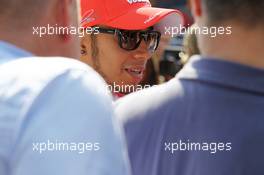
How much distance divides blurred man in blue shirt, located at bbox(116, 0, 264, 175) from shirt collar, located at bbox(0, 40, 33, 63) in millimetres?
302

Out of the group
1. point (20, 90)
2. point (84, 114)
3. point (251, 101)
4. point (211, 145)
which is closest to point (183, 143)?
point (211, 145)

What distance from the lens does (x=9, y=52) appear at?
1281 mm

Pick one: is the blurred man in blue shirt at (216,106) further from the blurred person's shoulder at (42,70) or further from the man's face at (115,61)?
the man's face at (115,61)

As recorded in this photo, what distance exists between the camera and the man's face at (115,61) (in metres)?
2.61

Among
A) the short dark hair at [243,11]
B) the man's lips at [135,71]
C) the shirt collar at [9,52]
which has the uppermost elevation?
the short dark hair at [243,11]

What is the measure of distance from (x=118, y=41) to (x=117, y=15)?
0.40 ft

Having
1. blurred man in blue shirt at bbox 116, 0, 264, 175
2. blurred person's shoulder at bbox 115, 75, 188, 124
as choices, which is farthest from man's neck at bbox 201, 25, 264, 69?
blurred person's shoulder at bbox 115, 75, 188, 124

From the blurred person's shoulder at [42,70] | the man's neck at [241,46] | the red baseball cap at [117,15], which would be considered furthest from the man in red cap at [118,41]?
the blurred person's shoulder at [42,70]

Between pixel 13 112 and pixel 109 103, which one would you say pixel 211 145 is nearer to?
pixel 109 103

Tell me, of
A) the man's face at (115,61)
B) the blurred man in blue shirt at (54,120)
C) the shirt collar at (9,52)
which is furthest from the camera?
the man's face at (115,61)

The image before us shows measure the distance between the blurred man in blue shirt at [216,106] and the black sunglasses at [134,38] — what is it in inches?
47.8

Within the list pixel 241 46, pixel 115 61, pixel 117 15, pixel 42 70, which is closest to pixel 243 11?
pixel 241 46

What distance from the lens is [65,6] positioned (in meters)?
1.36

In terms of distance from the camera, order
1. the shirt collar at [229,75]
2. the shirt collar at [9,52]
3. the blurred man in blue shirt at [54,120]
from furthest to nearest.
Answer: the shirt collar at [229,75], the shirt collar at [9,52], the blurred man in blue shirt at [54,120]
